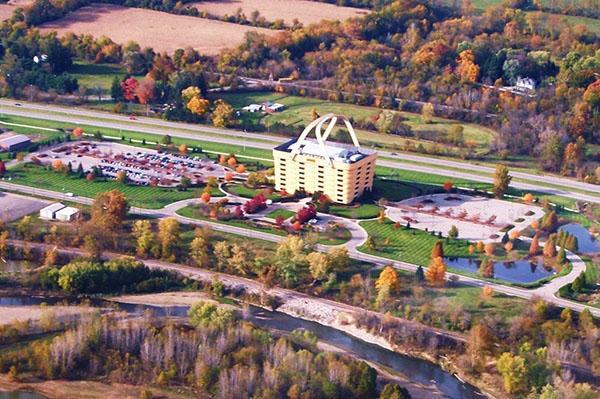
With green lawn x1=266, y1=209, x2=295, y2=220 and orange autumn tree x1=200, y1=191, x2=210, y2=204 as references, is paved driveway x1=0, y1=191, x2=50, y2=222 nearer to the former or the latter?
orange autumn tree x1=200, y1=191, x2=210, y2=204

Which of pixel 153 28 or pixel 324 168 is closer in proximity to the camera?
pixel 324 168

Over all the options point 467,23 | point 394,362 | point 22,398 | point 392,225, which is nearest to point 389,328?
point 394,362

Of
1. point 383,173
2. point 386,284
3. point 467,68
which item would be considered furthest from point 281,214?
point 467,68

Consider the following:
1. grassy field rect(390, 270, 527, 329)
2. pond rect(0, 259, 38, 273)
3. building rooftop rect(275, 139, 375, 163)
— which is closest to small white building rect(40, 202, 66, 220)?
pond rect(0, 259, 38, 273)

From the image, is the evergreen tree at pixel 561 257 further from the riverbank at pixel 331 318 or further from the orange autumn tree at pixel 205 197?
the orange autumn tree at pixel 205 197

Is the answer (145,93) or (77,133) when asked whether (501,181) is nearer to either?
(77,133)

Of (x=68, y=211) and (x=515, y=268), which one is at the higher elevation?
(x=68, y=211)
